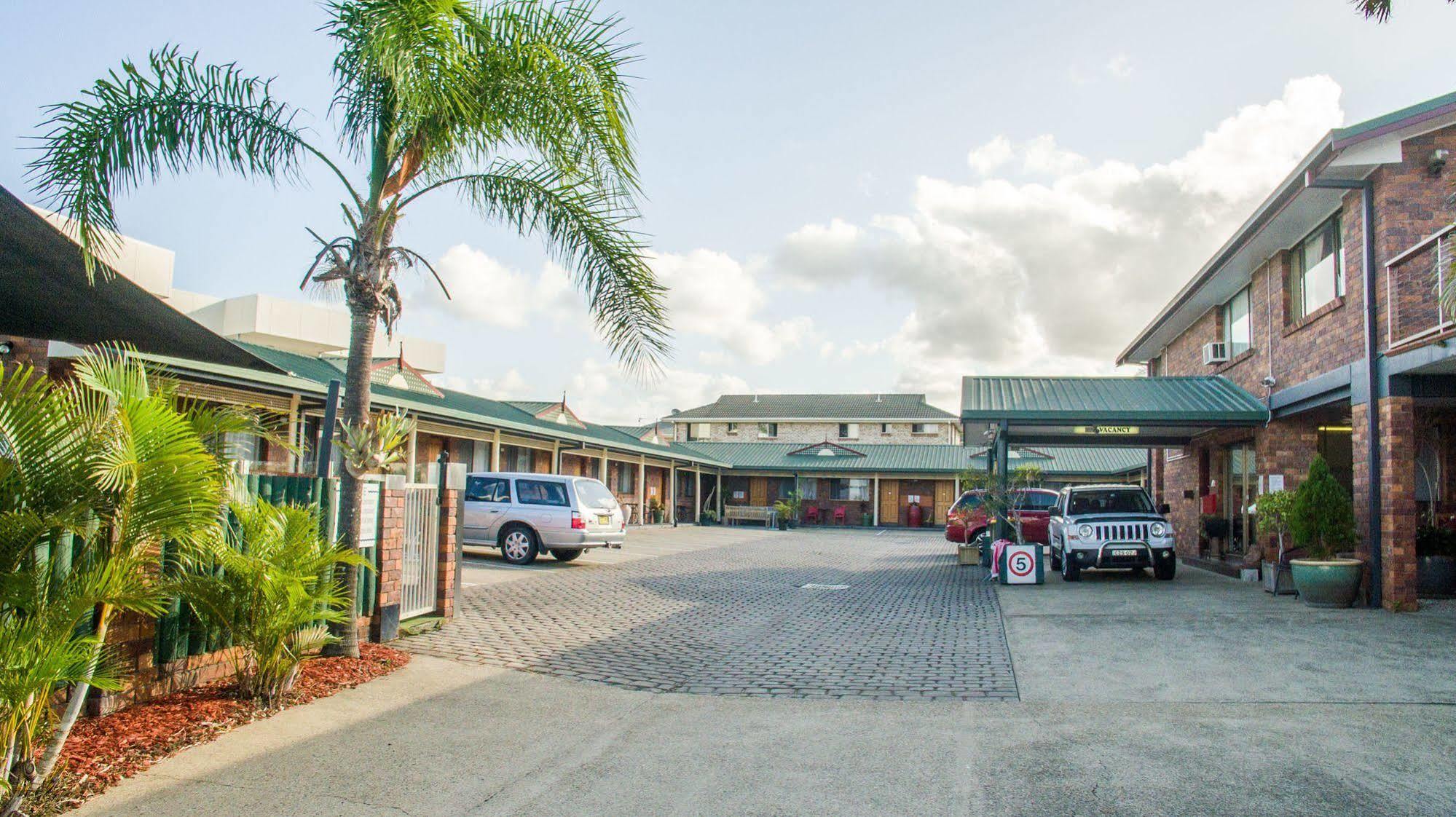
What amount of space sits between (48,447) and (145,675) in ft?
7.88

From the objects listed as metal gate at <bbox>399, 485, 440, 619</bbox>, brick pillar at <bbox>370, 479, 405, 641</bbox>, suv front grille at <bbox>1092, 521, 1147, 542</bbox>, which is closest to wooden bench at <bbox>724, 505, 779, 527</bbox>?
suv front grille at <bbox>1092, 521, 1147, 542</bbox>

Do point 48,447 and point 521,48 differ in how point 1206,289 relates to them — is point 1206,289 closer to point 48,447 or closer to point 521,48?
point 521,48

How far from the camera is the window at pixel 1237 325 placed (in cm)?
1662

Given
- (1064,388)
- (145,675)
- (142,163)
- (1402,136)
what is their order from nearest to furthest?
1. (145,675)
2. (142,163)
3. (1402,136)
4. (1064,388)

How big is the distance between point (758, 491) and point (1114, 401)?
30.2 metres

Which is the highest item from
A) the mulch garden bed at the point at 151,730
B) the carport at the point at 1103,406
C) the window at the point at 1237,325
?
the window at the point at 1237,325

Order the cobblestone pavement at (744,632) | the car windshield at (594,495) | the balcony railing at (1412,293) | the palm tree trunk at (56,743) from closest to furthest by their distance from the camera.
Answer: the palm tree trunk at (56,743), the cobblestone pavement at (744,632), the balcony railing at (1412,293), the car windshield at (594,495)

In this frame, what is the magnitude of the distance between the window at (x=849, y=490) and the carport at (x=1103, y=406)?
25862 mm

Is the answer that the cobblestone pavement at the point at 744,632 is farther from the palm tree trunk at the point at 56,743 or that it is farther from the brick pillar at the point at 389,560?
the palm tree trunk at the point at 56,743

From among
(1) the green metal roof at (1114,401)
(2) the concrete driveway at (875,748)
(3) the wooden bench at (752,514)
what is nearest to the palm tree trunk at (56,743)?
(2) the concrete driveway at (875,748)

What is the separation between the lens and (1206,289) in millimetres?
17422

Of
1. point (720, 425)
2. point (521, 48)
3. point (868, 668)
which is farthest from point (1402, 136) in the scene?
point (720, 425)

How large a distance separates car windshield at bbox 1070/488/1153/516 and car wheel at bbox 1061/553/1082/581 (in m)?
0.97

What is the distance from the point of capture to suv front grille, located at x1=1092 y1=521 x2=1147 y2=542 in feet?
49.1
